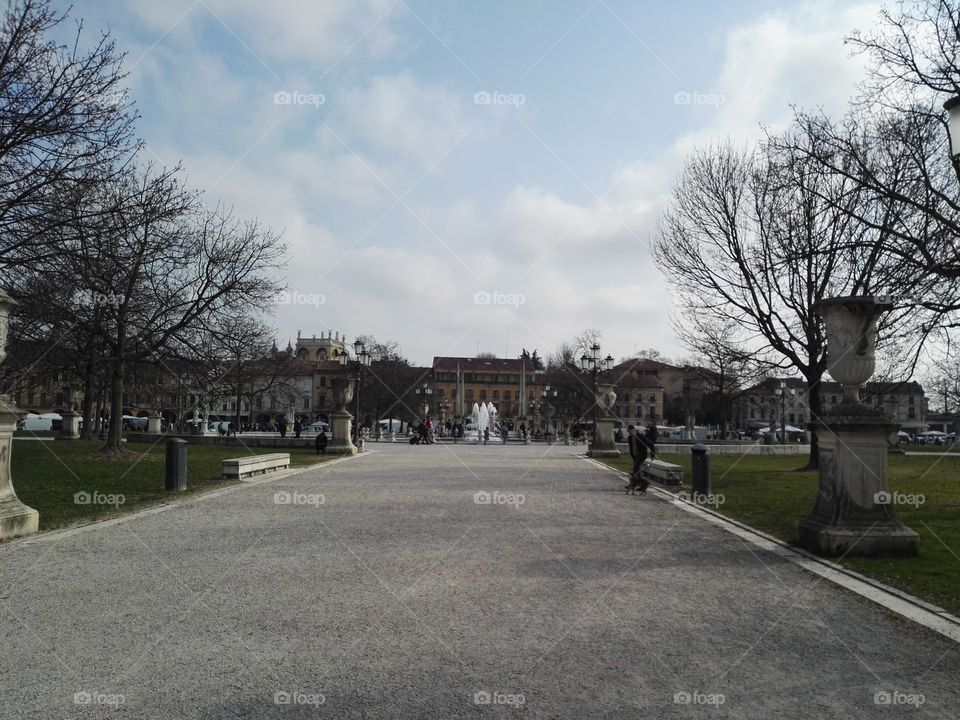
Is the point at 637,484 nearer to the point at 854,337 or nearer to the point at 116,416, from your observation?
the point at 854,337

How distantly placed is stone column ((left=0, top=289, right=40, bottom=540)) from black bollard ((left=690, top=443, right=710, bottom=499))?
471 inches

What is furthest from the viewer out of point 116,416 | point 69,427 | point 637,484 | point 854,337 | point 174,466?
point 69,427

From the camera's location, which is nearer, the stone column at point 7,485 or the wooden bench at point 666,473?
the stone column at point 7,485

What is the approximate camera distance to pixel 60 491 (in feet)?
48.6

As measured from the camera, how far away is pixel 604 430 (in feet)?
114

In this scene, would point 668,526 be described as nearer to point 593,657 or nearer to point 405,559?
point 405,559

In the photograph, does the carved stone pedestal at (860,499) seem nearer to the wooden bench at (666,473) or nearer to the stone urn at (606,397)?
the wooden bench at (666,473)

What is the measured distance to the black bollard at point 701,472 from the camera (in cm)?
1619

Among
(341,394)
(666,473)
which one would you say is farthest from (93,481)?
(341,394)

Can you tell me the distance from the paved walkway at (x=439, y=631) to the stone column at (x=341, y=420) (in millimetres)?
22055

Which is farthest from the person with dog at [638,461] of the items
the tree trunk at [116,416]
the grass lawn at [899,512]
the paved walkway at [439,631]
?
the tree trunk at [116,416]

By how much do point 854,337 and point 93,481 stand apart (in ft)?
49.3

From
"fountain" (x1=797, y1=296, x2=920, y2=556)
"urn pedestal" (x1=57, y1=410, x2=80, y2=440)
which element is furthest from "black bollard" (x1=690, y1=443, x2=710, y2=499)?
"urn pedestal" (x1=57, y1=410, x2=80, y2=440)

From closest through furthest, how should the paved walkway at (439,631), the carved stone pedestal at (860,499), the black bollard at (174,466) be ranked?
1. the paved walkway at (439,631)
2. the carved stone pedestal at (860,499)
3. the black bollard at (174,466)
